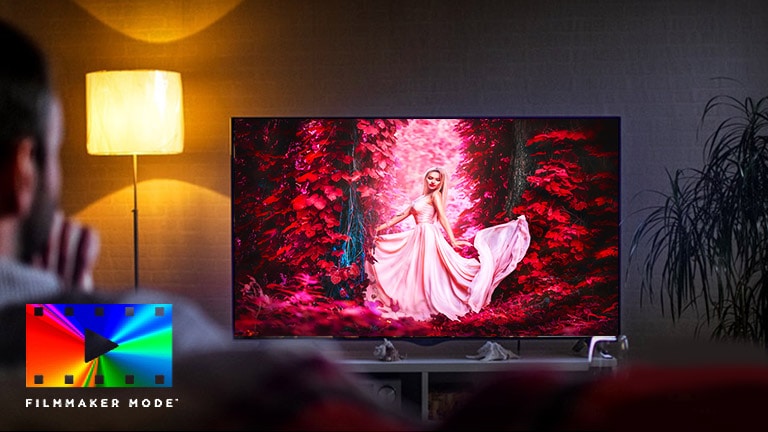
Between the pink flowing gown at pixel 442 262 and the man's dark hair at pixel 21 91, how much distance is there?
146 inches

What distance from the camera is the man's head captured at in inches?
9.9

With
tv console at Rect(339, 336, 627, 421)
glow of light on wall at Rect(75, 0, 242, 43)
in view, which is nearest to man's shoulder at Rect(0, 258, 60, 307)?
tv console at Rect(339, 336, 627, 421)

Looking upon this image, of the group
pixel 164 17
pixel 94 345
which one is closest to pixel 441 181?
pixel 164 17

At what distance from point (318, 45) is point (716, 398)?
13.1 ft

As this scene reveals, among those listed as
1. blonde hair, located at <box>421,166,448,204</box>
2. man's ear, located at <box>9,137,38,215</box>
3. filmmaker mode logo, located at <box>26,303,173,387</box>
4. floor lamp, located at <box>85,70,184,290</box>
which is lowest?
filmmaker mode logo, located at <box>26,303,173,387</box>

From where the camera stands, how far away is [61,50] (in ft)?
13.5

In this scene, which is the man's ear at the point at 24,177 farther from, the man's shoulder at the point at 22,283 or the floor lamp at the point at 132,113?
the floor lamp at the point at 132,113

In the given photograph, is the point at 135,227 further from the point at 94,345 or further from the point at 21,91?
the point at 21,91

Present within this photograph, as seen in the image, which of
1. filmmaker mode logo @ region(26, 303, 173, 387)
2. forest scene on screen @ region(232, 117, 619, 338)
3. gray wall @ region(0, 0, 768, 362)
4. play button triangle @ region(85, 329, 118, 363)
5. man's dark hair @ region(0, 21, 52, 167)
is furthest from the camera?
gray wall @ region(0, 0, 768, 362)

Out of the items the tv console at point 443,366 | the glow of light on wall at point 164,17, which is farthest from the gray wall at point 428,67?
the tv console at point 443,366

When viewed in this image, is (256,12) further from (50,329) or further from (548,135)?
(50,329)

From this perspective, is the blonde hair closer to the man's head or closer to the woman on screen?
the woman on screen

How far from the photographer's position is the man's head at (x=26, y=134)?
25cm

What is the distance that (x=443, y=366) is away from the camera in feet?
12.5
